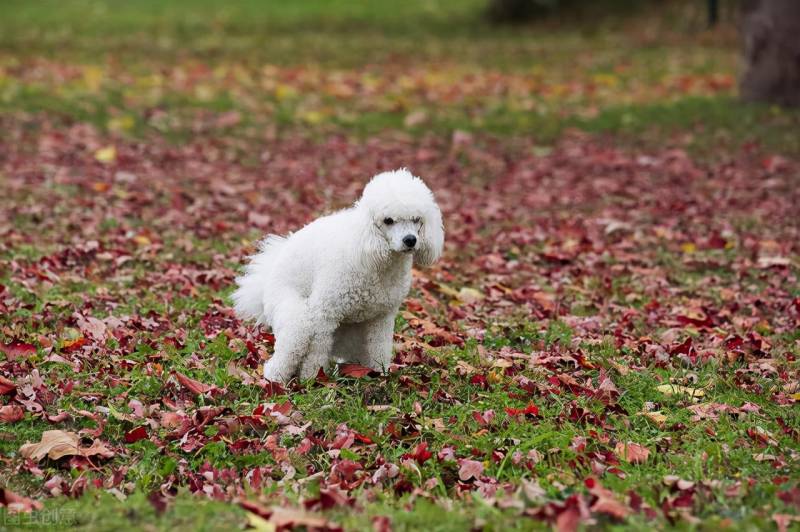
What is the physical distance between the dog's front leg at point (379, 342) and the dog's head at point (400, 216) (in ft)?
1.81

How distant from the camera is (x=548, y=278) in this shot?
8.44 metres

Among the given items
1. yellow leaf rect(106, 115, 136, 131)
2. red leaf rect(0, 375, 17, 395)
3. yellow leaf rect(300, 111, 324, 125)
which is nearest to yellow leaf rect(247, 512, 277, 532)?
red leaf rect(0, 375, 17, 395)

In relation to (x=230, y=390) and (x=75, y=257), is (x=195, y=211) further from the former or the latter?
(x=230, y=390)

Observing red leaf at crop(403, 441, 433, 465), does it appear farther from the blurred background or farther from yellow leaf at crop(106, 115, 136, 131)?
yellow leaf at crop(106, 115, 136, 131)

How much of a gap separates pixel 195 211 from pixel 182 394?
4818 mm

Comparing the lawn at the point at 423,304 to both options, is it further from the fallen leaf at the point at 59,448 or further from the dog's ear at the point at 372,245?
the dog's ear at the point at 372,245

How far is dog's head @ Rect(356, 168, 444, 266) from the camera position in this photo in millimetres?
5125

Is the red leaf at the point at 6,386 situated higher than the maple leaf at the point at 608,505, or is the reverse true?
the red leaf at the point at 6,386

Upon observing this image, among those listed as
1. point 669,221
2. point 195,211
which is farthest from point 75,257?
point 669,221

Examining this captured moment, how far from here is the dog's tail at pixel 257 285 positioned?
616 centimetres

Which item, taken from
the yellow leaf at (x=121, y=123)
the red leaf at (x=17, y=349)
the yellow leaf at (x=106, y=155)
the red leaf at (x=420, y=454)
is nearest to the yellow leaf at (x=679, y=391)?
the red leaf at (x=420, y=454)

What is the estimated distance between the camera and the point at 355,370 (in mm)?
5770

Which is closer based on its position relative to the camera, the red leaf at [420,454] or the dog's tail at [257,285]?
the red leaf at [420,454]

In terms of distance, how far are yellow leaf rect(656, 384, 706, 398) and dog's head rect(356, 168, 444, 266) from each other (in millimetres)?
1591
